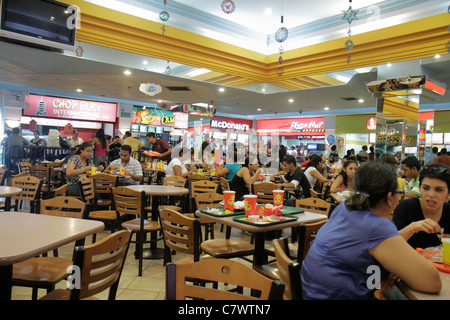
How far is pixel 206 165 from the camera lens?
916 centimetres

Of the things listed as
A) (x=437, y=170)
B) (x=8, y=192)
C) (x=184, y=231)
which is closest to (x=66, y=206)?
(x=184, y=231)

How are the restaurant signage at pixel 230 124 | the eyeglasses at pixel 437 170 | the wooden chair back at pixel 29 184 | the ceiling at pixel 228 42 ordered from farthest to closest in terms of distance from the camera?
the restaurant signage at pixel 230 124 < the ceiling at pixel 228 42 < the wooden chair back at pixel 29 184 < the eyeglasses at pixel 437 170

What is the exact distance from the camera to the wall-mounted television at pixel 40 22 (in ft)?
14.6

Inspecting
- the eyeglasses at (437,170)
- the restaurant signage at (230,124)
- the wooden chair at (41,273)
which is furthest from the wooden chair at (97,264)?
the restaurant signage at (230,124)

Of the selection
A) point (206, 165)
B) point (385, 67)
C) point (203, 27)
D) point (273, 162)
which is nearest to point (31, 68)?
point (203, 27)

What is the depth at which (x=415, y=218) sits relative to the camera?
82.2 inches

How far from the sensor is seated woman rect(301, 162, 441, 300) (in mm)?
1309

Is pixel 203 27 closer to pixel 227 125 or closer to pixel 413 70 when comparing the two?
pixel 413 70

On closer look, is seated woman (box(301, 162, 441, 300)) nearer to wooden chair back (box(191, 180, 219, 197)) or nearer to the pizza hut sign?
wooden chair back (box(191, 180, 219, 197))

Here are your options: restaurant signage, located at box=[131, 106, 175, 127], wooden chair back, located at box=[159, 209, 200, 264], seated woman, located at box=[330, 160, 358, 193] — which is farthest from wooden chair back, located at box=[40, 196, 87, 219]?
restaurant signage, located at box=[131, 106, 175, 127]

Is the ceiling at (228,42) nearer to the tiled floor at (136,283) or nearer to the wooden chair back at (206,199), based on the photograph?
the wooden chair back at (206,199)

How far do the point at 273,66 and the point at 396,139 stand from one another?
11.4 ft

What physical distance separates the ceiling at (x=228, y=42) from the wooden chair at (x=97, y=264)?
5494 mm
